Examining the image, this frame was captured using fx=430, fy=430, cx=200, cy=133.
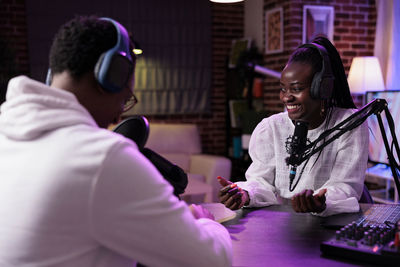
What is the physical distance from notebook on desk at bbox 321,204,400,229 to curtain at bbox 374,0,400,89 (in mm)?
3009

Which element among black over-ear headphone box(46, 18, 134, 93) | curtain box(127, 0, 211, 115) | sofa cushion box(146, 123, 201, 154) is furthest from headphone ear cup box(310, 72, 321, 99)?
curtain box(127, 0, 211, 115)

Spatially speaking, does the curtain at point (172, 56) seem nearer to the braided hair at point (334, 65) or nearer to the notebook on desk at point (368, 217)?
the braided hair at point (334, 65)

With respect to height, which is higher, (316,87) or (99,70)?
(99,70)

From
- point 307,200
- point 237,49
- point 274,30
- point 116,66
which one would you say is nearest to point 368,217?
point 307,200

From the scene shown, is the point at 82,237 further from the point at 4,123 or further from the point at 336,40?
the point at 336,40

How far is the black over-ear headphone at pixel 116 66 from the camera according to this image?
0.84m

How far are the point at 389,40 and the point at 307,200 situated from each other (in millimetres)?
3548

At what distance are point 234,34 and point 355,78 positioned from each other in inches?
81.4

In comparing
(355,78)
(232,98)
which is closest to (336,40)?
(355,78)

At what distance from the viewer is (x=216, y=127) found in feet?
18.7

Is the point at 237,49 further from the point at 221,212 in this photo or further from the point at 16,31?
the point at 221,212

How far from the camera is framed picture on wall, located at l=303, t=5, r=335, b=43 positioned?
4.36 meters

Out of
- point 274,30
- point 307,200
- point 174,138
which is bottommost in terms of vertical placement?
point 174,138

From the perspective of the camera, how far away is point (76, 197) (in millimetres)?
720
